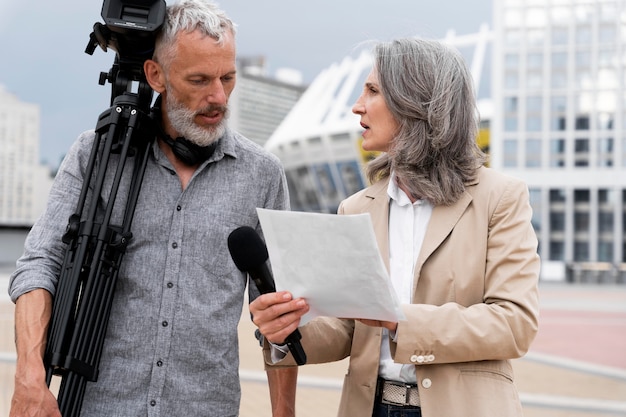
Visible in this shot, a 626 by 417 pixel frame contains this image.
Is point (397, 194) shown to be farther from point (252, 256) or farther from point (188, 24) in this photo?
point (188, 24)

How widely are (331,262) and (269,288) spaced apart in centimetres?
19

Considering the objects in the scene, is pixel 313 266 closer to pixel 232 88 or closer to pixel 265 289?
pixel 265 289

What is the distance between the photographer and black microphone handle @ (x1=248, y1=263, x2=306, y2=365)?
1852mm

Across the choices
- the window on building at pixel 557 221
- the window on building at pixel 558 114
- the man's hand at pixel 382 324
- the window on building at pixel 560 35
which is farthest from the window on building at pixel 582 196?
the man's hand at pixel 382 324

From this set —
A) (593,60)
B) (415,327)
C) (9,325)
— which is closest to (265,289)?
(415,327)

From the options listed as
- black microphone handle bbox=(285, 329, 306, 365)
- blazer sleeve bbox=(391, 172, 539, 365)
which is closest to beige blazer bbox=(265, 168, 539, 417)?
blazer sleeve bbox=(391, 172, 539, 365)

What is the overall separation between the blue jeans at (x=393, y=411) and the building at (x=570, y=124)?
46053 mm

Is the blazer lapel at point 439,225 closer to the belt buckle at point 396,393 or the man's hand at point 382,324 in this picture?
the man's hand at point 382,324

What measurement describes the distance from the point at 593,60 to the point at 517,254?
4930 centimetres

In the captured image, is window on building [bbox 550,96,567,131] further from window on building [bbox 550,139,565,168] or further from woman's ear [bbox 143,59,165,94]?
woman's ear [bbox 143,59,165,94]

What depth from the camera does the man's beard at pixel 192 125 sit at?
93.1 inches

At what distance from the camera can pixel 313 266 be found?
1768 millimetres

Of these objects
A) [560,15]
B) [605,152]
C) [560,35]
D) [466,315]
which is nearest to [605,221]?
[605,152]

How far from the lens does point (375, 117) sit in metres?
2.16
